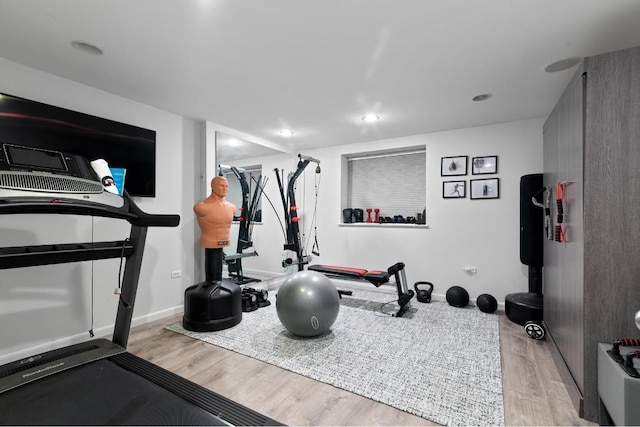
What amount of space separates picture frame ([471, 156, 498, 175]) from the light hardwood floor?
2103mm

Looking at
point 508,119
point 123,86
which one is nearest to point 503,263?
point 508,119

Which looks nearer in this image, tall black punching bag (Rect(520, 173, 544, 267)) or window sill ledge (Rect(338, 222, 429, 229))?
tall black punching bag (Rect(520, 173, 544, 267))

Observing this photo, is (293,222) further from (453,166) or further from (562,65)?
(562,65)

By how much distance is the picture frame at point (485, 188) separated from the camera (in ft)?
12.5

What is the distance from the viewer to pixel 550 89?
2.83 metres

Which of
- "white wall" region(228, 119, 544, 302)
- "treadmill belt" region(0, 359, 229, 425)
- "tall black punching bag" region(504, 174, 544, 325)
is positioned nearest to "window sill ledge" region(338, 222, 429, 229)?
"white wall" region(228, 119, 544, 302)

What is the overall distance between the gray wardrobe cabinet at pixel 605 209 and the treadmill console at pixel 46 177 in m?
2.77

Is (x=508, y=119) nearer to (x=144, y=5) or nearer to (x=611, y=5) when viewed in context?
(x=611, y=5)

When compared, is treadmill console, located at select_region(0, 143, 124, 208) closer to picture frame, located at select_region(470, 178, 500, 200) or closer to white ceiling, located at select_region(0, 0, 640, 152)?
white ceiling, located at select_region(0, 0, 640, 152)

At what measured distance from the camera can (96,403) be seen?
1.36 metres

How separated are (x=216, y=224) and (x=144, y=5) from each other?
1.95 metres

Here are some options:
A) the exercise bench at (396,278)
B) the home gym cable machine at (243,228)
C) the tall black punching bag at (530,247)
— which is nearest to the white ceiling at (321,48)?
the tall black punching bag at (530,247)

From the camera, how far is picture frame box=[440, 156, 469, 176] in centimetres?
404

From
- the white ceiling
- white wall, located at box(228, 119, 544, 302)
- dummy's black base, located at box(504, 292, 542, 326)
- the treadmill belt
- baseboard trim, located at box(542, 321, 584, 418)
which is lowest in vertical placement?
baseboard trim, located at box(542, 321, 584, 418)
